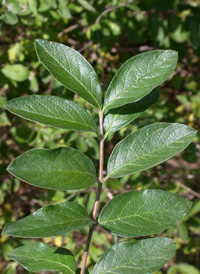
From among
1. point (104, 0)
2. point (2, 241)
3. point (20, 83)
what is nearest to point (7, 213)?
point (2, 241)

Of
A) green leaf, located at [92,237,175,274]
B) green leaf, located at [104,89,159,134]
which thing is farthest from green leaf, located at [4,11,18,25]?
green leaf, located at [92,237,175,274]

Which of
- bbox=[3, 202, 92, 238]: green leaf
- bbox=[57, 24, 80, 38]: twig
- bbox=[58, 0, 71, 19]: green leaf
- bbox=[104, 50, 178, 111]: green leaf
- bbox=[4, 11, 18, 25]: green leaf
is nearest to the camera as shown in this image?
bbox=[3, 202, 92, 238]: green leaf

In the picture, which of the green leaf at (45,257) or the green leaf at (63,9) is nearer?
the green leaf at (45,257)

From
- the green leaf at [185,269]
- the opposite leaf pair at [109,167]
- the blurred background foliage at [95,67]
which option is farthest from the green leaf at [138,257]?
the green leaf at [185,269]

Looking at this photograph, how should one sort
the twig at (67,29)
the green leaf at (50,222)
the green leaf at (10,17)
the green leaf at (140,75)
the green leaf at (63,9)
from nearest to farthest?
the green leaf at (50,222)
the green leaf at (140,75)
the green leaf at (10,17)
the green leaf at (63,9)
the twig at (67,29)

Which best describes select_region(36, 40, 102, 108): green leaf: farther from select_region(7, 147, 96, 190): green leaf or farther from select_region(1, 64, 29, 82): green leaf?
select_region(1, 64, 29, 82): green leaf

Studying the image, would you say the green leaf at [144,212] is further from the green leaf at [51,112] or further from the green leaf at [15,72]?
the green leaf at [15,72]

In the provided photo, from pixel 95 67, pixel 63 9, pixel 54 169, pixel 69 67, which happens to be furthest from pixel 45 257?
pixel 95 67

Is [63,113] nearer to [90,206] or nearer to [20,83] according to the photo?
[90,206]
